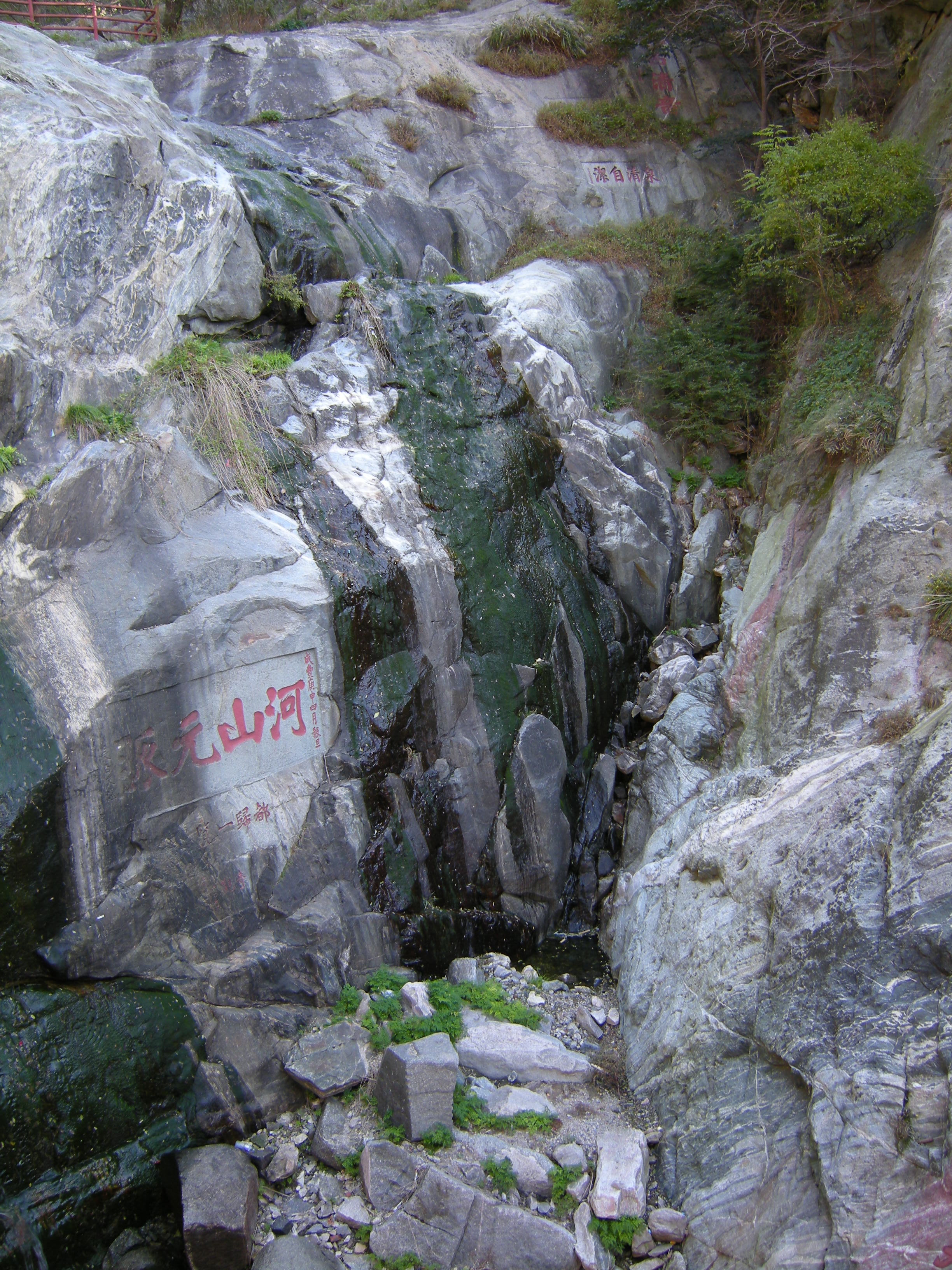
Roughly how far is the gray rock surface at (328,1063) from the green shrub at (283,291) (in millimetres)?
7065

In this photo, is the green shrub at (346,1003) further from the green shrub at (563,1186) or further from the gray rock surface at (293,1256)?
the green shrub at (563,1186)

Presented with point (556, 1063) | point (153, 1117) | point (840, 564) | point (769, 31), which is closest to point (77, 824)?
point (153, 1117)

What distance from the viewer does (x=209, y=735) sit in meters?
5.98

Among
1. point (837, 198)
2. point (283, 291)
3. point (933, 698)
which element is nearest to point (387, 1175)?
point (933, 698)

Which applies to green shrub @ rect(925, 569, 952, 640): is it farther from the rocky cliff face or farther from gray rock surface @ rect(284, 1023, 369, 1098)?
gray rock surface @ rect(284, 1023, 369, 1098)

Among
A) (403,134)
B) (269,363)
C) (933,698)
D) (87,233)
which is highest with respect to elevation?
(403,134)

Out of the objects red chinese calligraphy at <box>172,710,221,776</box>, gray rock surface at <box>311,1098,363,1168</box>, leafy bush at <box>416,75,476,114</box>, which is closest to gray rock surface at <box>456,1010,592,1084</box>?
gray rock surface at <box>311,1098,363,1168</box>

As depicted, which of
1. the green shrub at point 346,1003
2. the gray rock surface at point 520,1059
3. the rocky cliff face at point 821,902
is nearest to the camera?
the rocky cliff face at point 821,902

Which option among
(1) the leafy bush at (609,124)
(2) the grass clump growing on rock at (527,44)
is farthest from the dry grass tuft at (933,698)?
(2) the grass clump growing on rock at (527,44)

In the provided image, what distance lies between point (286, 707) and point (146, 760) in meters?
1.14

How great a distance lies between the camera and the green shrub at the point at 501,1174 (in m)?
5.03

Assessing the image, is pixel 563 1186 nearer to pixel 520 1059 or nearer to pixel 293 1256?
pixel 520 1059

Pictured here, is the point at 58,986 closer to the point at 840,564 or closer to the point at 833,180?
the point at 840,564

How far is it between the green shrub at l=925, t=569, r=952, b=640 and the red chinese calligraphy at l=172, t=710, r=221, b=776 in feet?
17.2
